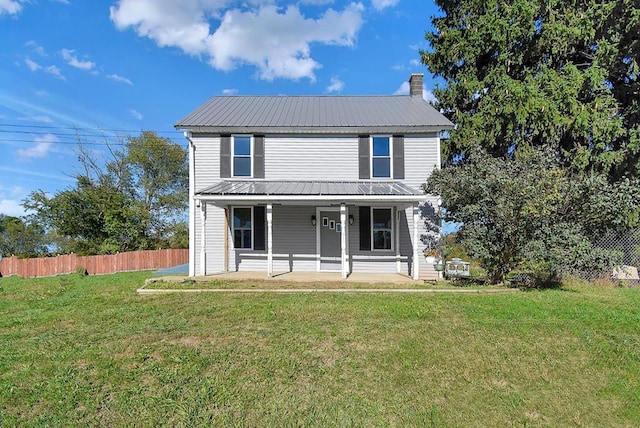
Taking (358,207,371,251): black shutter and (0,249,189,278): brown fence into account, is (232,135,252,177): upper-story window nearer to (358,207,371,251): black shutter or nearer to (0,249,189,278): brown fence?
(358,207,371,251): black shutter

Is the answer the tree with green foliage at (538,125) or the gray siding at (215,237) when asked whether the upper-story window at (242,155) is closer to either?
the gray siding at (215,237)

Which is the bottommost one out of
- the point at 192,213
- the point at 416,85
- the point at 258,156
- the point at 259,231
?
the point at 259,231

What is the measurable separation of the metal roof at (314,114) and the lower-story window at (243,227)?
2813mm

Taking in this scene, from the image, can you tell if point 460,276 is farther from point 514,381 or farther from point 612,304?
point 514,381

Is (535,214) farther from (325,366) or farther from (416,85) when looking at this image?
(416,85)

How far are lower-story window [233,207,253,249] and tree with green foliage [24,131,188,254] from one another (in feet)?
40.1

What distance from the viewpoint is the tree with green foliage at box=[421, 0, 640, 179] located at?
11.8 m

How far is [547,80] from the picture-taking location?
12.0 m

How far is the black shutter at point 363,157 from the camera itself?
12016 mm

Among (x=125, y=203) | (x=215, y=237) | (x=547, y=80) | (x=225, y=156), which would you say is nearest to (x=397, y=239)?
(x=215, y=237)

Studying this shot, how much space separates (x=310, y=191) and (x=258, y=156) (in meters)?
2.63

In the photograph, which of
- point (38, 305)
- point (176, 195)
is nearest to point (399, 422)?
point (38, 305)

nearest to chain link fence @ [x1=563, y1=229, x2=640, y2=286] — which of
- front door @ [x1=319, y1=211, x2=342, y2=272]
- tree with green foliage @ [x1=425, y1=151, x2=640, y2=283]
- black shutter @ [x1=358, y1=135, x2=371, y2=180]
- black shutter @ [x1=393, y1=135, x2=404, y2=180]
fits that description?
tree with green foliage @ [x1=425, y1=151, x2=640, y2=283]

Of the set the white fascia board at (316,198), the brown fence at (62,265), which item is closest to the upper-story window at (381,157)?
the white fascia board at (316,198)
